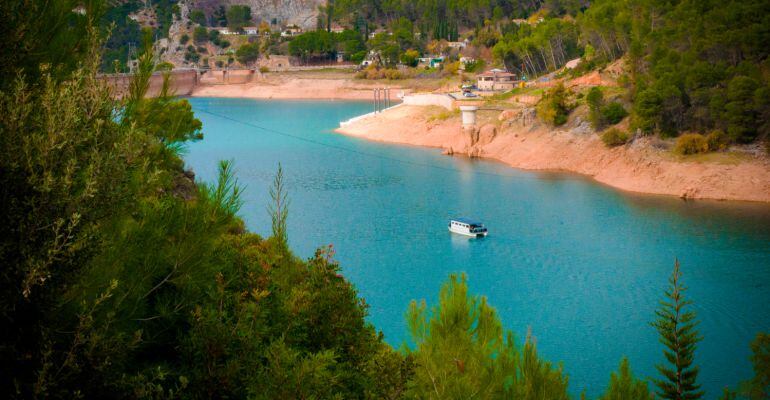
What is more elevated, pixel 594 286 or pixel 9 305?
pixel 9 305

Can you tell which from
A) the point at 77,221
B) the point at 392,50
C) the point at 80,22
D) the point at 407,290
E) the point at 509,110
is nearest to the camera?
the point at 77,221

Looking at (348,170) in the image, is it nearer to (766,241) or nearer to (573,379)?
(766,241)

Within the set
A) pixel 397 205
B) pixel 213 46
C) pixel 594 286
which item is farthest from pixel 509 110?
pixel 213 46

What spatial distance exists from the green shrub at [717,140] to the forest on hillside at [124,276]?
31562mm

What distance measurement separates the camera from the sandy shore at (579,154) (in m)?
34.3

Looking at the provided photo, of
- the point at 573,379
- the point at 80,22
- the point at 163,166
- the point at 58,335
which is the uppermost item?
the point at 80,22

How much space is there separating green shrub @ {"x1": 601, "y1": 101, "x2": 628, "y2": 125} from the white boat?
673 inches

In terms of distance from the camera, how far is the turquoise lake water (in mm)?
19109

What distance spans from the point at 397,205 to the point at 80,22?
28.1 m

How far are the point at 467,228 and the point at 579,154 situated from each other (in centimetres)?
1649

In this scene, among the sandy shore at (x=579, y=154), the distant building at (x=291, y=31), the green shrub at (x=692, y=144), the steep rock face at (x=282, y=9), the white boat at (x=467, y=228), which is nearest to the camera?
the white boat at (x=467, y=228)

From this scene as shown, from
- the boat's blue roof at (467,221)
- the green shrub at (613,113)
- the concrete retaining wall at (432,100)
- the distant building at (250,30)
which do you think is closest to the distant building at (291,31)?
the distant building at (250,30)

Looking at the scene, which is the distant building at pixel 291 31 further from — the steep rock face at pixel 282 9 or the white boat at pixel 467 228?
the white boat at pixel 467 228

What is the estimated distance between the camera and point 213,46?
411 feet
